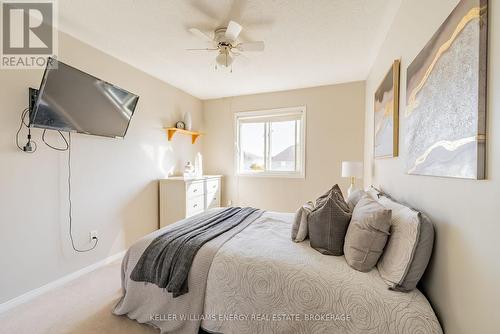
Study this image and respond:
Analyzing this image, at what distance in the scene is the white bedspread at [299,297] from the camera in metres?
1.02

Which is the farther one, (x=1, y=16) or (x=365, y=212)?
(x=1, y=16)

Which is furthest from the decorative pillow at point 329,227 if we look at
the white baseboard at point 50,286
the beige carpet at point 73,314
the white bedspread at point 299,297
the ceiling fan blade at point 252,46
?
the white baseboard at point 50,286

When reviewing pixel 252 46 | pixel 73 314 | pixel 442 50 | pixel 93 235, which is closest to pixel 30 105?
pixel 93 235

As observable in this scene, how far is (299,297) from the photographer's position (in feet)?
3.85

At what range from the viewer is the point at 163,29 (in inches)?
81.8

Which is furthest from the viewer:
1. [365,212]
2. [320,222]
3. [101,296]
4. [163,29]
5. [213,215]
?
[213,215]

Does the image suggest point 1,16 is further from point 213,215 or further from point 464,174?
point 464,174

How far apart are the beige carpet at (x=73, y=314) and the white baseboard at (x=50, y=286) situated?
0.04 metres

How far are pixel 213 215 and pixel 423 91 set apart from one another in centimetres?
190

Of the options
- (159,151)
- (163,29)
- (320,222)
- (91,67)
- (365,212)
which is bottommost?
(320,222)

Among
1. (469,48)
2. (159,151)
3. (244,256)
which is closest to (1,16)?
(159,151)

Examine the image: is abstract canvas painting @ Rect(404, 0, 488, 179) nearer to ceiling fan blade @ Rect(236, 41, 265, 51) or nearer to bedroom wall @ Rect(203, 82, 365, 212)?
ceiling fan blade @ Rect(236, 41, 265, 51)

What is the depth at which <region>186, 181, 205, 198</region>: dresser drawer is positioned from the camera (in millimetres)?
3178

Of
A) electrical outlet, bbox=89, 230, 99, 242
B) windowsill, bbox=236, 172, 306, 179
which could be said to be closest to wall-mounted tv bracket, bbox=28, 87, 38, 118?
electrical outlet, bbox=89, 230, 99, 242
